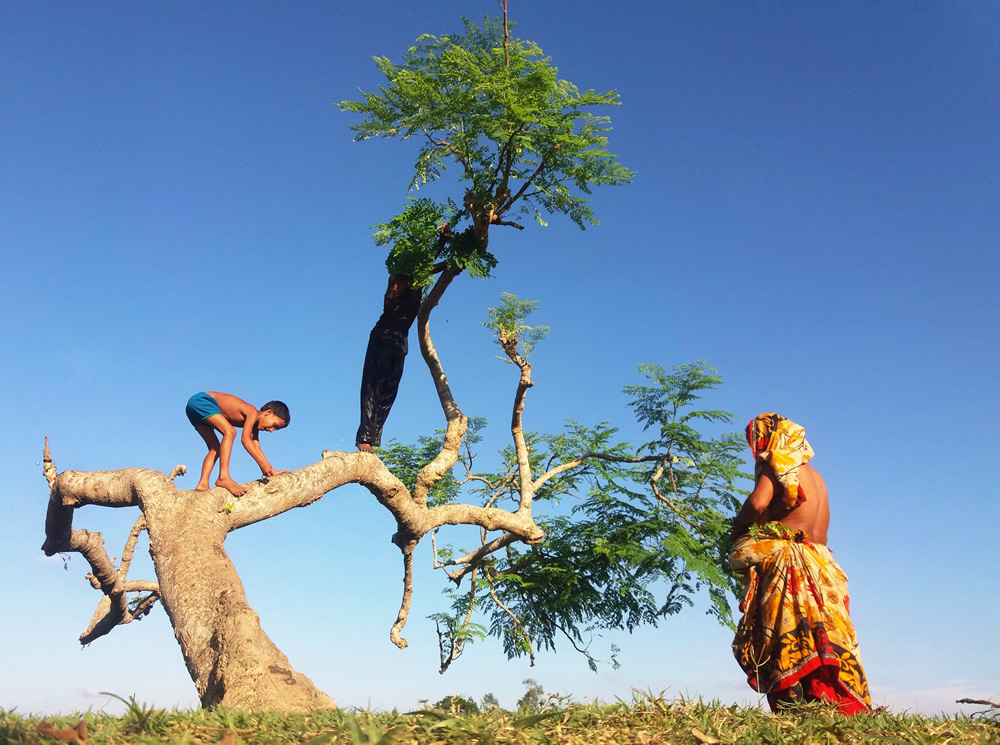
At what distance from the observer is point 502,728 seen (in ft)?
7.11

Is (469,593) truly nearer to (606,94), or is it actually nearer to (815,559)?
(815,559)

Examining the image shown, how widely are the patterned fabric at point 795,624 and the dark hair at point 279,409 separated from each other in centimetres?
489

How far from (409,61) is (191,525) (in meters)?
5.83

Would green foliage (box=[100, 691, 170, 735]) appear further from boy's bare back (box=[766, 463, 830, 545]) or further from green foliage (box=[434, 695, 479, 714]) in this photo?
boy's bare back (box=[766, 463, 830, 545])

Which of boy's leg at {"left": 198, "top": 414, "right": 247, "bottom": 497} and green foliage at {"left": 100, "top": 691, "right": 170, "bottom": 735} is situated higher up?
boy's leg at {"left": 198, "top": 414, "right": 247, "bottom": 497}

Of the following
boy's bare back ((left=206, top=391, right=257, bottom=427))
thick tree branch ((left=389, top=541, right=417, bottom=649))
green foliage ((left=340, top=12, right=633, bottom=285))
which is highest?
green foliage ((left=340, top=12, right=633, bottom=285))

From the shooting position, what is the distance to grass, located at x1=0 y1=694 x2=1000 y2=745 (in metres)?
2.14

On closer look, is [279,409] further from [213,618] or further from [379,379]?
[213,618]

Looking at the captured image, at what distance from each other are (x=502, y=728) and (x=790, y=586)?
12.2 feet

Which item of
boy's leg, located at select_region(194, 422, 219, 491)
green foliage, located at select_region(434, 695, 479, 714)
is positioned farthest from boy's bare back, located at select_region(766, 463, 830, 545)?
boy's leg, located at select_region(194, 422, 219, 491)

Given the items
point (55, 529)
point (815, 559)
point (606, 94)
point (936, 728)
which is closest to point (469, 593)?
point (55, 529)

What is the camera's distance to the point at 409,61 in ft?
28.5

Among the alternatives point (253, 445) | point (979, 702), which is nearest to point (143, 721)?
point (979, 702)

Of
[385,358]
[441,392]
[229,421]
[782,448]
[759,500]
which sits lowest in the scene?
[759,500]
